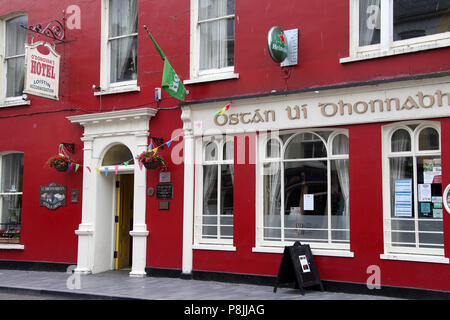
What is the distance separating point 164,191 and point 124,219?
2.01 metres

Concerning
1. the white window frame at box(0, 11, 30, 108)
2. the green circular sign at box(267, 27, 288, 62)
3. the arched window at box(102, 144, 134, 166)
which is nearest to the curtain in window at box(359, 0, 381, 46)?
the green circular sign at box(267, 27, 288, 62)

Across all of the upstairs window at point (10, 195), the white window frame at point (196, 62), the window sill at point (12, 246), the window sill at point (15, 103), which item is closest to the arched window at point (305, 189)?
the white window frame at point (196, 62)

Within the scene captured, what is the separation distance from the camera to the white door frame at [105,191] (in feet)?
41.5

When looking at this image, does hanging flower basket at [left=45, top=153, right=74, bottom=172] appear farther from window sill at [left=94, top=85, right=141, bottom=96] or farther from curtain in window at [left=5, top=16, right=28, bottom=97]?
curtain in window at [left=5, top=16, right=28, bottom=97]

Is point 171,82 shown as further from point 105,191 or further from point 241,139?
point 105,191

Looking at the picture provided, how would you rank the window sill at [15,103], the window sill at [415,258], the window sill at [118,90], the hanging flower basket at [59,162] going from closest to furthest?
1. the window sill at [415,258]
2. the window sill at [118,90]
3. the hanging flower basket at [59,162]
4. the window sill at [15,103]

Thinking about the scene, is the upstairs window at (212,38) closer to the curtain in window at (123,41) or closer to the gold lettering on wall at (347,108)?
the gold lettering on wall at (347,108)

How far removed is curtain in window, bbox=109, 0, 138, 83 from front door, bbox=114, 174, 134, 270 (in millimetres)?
2600

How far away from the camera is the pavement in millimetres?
9820

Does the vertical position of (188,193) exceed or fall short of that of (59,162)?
it falls short

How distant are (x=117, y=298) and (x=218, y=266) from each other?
2.44 metres

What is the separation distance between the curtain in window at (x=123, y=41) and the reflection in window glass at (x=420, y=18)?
6.37 meters

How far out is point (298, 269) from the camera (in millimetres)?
9914

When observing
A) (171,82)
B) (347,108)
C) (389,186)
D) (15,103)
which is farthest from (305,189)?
(15,103)
